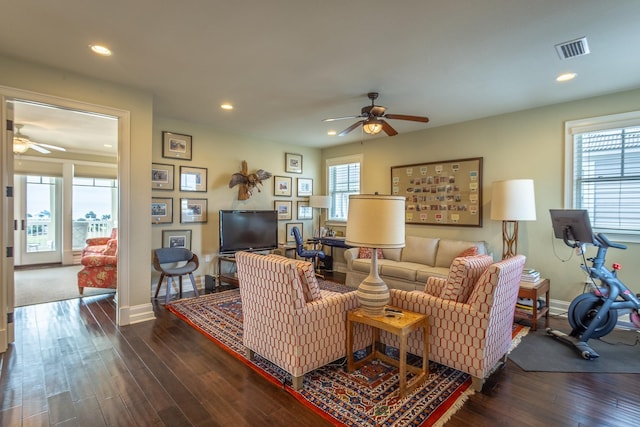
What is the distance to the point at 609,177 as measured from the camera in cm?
365

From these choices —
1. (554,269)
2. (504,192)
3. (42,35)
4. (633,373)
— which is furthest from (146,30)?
(554,269)

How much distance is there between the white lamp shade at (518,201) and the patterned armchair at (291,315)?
2.49 m

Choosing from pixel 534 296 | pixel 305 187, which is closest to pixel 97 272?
pixel 305 187

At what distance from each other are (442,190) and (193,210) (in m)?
4.19

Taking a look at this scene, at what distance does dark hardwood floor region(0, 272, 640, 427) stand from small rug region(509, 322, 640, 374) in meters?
0.11

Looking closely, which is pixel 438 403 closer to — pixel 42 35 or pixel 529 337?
pixel 529 337

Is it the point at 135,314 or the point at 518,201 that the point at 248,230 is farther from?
the point at 518,201

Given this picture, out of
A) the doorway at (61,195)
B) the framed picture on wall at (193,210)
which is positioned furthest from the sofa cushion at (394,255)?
the doorway at (61,195)

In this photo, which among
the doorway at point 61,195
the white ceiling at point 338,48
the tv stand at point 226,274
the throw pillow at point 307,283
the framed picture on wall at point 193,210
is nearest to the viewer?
the white ceiling at point 338,48

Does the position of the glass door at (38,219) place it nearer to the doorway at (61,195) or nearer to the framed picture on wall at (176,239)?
the doorway at (61,195)

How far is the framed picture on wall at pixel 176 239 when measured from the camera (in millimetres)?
4828

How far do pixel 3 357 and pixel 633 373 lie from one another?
547cm

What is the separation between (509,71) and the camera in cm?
303

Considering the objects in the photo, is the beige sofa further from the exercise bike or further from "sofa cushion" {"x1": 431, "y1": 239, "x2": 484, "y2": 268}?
the exercise bike
